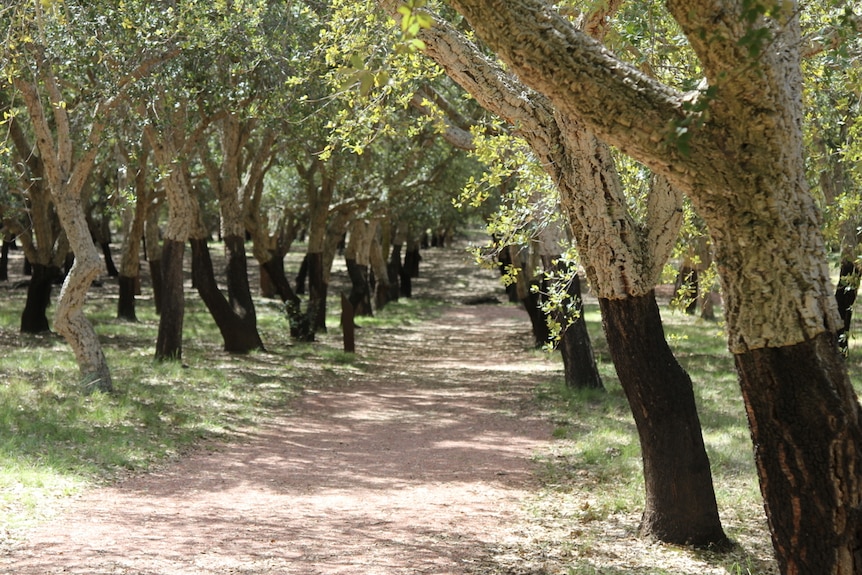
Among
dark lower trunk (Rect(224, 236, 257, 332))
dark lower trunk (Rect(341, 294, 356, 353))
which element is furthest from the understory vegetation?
dark lower trunk (Rect(224, 236, 257, 332))

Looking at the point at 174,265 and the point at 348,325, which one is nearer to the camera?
the point at 174,265

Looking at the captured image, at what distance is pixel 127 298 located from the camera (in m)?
23.4

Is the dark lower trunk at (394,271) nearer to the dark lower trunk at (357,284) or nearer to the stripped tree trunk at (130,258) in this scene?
the dark lower trunk at (357,284)

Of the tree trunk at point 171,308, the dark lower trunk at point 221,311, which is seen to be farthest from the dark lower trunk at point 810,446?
the dark lower trunk at point 221,311

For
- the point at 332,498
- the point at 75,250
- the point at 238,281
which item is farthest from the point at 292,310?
the point at 332,498

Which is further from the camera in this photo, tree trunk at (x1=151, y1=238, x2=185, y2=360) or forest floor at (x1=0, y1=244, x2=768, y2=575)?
tree trunk at (x1=151, y1=238, x2=185, y2=360)

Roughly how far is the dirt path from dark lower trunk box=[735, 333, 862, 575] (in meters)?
2.95

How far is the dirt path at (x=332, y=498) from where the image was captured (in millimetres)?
6969

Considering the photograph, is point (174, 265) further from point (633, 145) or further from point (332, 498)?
point (633, 145)

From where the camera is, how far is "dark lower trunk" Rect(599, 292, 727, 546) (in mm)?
7223

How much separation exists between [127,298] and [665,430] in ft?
60.3

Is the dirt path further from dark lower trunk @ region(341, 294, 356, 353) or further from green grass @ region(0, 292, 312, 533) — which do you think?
dark lower trunk @ region(341, 294, 356, 353)

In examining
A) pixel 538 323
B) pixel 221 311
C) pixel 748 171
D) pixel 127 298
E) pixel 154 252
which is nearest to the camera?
pixel 748 171

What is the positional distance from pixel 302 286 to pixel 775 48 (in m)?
31.3
